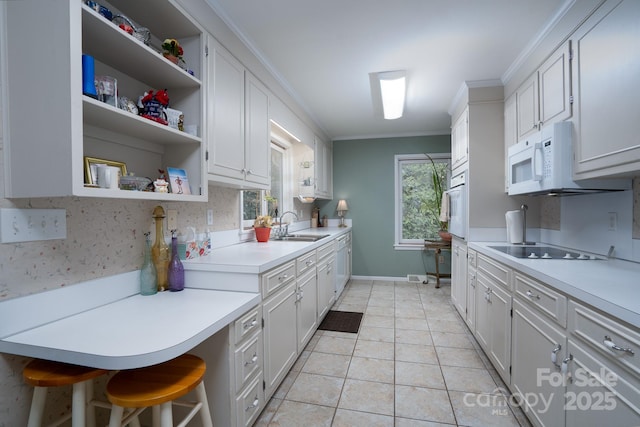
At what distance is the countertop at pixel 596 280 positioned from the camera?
3.32 feet

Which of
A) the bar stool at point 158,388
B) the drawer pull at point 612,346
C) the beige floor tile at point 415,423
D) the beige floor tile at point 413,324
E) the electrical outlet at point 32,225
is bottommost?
the beige floor tile at point 415,423

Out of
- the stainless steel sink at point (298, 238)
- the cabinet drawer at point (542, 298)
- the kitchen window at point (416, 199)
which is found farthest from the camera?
the kitchen window at point (416, 199)

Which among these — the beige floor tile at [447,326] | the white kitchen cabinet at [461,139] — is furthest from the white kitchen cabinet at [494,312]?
the white kitchen cabinet at [461,139]

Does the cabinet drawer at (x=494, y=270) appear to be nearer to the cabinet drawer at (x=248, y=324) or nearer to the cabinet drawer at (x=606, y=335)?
the cabinet drawer at (x=606, y=335)

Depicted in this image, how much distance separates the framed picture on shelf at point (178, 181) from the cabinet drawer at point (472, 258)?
7.98 ft

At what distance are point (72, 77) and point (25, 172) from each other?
15.2 inches

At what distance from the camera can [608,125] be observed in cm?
150

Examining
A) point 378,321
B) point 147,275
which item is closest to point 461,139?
point 378,321

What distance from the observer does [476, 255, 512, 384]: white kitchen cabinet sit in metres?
1.93

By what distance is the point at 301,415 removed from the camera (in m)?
1.75

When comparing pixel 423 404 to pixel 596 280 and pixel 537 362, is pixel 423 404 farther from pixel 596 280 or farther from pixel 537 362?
pixel 596 280

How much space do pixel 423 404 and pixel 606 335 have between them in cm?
117

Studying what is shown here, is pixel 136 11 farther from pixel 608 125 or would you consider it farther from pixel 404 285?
pixel 404 285

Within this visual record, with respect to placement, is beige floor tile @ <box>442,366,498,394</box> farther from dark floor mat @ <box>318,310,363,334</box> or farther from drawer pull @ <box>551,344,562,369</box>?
dark floor mat @ <box>318,310,363,334</box>
